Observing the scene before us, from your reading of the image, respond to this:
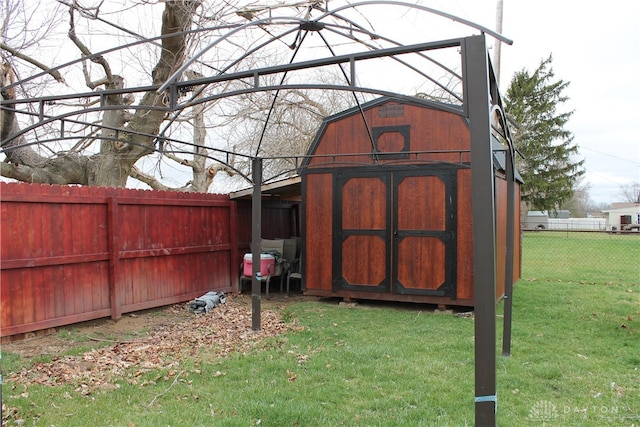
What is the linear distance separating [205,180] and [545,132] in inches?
870

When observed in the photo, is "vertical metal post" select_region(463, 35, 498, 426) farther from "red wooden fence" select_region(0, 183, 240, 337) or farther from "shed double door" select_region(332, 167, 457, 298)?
"red wooden fence" select_region(0, 183, 240, 337)

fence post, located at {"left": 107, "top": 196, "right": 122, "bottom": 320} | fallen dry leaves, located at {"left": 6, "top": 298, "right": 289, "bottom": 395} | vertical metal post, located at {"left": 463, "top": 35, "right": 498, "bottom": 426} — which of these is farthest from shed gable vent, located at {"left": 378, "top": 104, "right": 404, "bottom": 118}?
vertical metal post, located at {"left": 463, "top": 35, "right": 498, "bottom": 426}

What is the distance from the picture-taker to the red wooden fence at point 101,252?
5.24 meters

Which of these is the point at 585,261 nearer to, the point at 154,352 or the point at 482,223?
the point at 154,352

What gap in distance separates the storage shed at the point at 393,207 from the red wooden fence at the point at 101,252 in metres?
1.69

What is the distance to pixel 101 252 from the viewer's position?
6168mm

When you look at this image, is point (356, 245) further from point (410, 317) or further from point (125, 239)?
point (125, 239)

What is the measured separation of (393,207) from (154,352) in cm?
387

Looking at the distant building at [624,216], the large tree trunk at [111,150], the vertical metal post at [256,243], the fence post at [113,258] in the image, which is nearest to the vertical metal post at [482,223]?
the vertical metal post at [256,243]

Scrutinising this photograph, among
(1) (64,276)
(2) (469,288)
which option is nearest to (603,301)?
(2) (469,288)

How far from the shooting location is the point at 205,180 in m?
13.2

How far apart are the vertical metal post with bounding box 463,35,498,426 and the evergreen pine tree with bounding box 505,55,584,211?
88.9 ft

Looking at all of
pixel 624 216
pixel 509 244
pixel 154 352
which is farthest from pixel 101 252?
pixel 624 216

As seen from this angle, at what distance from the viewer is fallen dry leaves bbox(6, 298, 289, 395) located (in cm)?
400
